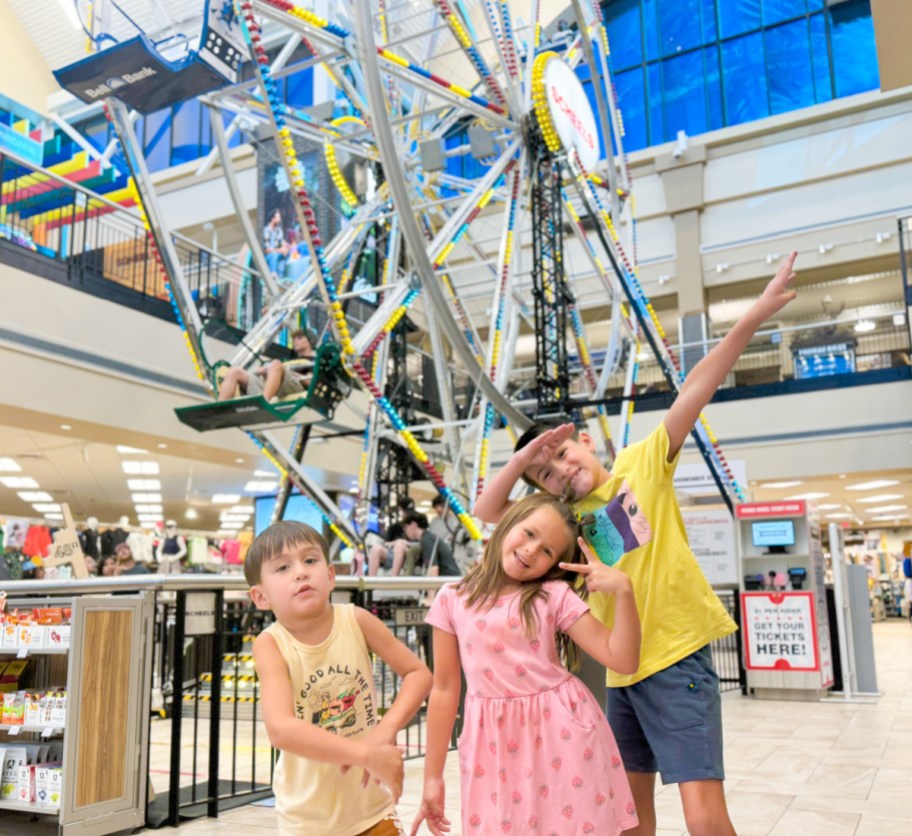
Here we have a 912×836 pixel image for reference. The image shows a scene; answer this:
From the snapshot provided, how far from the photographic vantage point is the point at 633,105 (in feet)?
72.4

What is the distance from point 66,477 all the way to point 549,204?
1090 centimetres

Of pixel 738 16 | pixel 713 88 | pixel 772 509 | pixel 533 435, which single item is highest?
pixel 738 16

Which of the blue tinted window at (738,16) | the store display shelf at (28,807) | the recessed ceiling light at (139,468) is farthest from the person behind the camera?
the blue tinted window at (738,16)

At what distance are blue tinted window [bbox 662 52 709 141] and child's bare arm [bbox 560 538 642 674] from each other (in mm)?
20958

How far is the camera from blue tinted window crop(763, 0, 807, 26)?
20.8 metres

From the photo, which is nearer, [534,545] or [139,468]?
[534,545]

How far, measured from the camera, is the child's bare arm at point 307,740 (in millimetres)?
1566

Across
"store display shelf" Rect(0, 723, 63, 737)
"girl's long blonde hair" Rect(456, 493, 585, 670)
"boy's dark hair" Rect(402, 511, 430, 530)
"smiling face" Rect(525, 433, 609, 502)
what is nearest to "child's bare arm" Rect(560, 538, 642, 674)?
"girl's long blonde hair" Rect(456, 493, 585, 670)

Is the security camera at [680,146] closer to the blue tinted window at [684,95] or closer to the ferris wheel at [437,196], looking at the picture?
the blue tinted window at [684,95]

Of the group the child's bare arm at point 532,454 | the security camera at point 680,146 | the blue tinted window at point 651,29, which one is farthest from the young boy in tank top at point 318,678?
the blue tinted window at point 651,29

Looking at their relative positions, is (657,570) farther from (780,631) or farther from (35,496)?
(35,496)

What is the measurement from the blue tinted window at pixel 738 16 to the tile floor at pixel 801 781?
1848 cm

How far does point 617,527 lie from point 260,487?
1723cm

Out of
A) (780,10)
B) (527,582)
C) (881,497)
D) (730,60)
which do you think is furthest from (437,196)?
(881,497)
